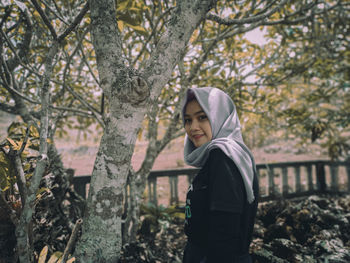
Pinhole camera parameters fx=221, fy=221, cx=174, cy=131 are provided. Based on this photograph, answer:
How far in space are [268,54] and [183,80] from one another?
247 cm

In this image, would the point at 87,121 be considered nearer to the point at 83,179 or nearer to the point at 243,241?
the point at 83,179

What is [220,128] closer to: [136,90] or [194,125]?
[194,125]

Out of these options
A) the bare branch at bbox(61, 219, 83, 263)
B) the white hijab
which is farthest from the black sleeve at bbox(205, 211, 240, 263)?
the bare branch at bbox(61, 219, 83, 263)

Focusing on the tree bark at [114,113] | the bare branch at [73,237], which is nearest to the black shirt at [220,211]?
the tree bark at [114,113]

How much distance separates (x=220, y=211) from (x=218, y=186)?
0.42 ft

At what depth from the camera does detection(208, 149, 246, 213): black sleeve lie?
3.81 ft

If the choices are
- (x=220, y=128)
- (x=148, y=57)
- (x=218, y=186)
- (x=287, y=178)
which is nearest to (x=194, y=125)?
(x=220, y=128)

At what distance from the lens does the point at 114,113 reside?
1.30 metres

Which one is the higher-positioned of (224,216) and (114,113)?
(114,113)

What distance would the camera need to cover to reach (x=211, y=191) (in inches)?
48.1

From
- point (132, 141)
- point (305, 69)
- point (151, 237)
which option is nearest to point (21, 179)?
point (132, 141)

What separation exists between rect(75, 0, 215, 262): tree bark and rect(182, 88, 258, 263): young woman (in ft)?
1.16

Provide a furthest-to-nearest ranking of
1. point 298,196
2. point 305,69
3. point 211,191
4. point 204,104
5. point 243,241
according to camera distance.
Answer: point 298,196, point 305,69, point 204,104, point 243,241, point 211,191

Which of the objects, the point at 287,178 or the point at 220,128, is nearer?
the point at 220,128
